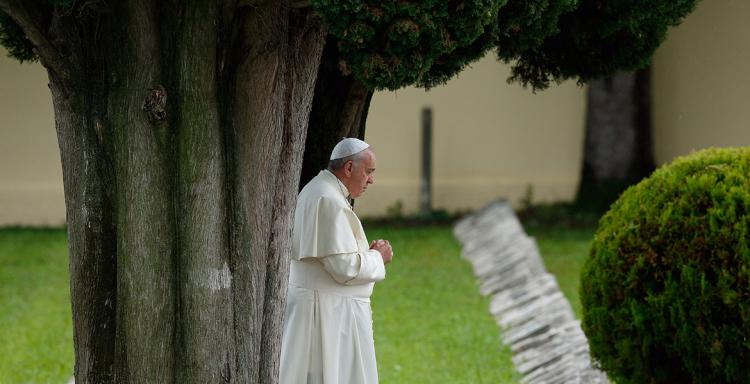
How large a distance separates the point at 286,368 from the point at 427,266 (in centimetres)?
788

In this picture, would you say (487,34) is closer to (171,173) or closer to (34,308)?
(171,173)

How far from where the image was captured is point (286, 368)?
19.9ft

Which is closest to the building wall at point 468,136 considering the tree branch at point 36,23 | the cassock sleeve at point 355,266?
the cassock sleeve at point 355,266

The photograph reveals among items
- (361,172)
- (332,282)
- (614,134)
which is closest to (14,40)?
(361,172)

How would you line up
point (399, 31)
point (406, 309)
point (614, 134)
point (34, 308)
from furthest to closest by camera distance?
point (614, 134) → point (34, 308) → point (406, 309) → point (399, 31)

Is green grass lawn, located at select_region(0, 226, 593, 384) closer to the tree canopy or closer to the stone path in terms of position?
the stone path

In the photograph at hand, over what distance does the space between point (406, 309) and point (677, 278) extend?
5561 mm

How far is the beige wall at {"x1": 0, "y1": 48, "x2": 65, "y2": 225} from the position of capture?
16.9 meters

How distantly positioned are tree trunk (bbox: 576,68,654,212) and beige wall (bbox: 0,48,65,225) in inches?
295

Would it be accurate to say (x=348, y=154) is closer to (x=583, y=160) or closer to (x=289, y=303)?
(x=289, y=303)

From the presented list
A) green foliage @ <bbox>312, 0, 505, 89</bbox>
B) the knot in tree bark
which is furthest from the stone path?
the knot in tree bark

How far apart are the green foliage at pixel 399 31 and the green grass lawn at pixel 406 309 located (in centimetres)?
444

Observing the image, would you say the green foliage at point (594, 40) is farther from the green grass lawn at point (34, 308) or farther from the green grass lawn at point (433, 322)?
the green grass lawn at point (34, 308)

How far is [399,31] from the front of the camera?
4.44 meters
